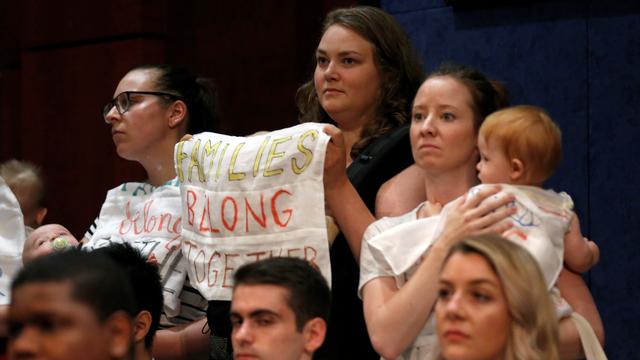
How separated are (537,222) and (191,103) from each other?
1.64 meters

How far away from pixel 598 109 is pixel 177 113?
4.89ft

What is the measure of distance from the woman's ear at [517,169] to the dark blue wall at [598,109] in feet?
4.07

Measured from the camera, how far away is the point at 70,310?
2.02 m

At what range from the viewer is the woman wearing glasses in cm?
363

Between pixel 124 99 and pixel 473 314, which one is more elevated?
pixel 124 99

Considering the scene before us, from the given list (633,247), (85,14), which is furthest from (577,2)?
(85,14)

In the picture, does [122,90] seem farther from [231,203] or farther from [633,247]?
[633,247]

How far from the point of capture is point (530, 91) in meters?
4.10

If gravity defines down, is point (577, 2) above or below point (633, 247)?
above

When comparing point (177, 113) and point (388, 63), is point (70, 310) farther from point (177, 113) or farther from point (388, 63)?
point (177, 113)

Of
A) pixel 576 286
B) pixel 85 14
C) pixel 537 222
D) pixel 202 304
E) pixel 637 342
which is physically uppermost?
pixel 85 14

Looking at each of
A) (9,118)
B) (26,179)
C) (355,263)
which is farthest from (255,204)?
(9,118)

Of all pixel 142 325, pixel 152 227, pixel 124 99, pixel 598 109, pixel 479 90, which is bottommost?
pixel 142 325

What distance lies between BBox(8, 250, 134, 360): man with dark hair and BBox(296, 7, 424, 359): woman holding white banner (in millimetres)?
1076
